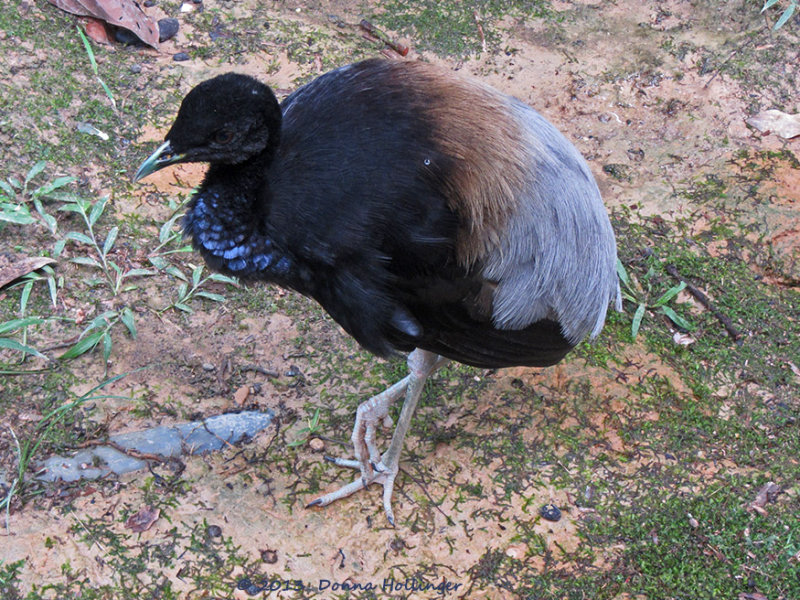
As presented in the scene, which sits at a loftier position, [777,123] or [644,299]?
[777,123]

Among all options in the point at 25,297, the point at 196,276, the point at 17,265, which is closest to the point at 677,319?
the point at 196,276

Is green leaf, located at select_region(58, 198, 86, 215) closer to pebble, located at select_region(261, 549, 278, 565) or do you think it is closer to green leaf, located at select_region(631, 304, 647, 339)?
pebble, located at select_region(261, 549, 278, 565)

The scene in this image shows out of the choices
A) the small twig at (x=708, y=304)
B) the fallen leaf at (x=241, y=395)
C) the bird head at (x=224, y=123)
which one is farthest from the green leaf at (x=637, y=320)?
the bird head at (x=224, y=123)

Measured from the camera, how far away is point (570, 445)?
160 inches

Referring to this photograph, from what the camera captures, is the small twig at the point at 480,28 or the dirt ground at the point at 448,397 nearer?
the dirt ground at the point at 448,397

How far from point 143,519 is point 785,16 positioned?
6043mm

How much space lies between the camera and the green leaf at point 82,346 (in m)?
3.97

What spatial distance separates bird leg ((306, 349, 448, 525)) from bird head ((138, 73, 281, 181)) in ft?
4.23

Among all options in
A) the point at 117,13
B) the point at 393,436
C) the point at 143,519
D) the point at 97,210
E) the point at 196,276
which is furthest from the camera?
the point at 117,13

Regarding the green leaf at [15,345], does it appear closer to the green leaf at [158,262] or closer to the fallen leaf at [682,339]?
the green leaf at [158,262]

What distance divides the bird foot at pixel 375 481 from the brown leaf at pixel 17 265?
2.08 meters

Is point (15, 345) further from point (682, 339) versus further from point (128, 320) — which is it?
point (682, 339)

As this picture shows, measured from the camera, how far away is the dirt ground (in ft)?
11.4

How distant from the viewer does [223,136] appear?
10.3ft
